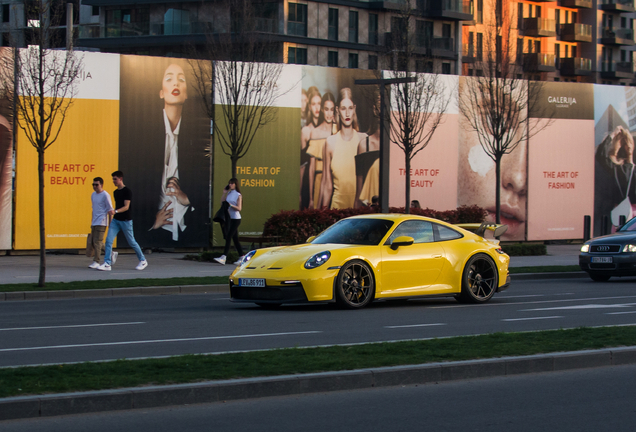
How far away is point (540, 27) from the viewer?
8462 cm

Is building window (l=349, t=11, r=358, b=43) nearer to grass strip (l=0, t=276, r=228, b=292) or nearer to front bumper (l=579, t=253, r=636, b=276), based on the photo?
front bumper (l=579, t=253, r=636, b=276)

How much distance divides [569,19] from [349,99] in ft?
224

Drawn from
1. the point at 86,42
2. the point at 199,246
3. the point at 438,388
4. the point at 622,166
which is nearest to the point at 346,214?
the point at 199,246

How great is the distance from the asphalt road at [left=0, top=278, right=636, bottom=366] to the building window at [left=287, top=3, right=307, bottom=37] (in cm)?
5269

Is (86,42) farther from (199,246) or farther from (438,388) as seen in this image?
(438,388)

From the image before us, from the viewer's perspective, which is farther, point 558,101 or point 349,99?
point 558,101

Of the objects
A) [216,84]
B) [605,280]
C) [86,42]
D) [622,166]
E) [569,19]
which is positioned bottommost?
[605,280]

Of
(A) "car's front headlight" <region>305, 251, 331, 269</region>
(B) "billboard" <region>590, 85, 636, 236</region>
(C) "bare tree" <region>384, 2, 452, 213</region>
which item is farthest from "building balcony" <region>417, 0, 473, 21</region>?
(A) "car's front headlight" <region>305, 251, 331, 269</region>

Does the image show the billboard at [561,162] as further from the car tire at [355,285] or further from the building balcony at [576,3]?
the building balcony at [576,3]

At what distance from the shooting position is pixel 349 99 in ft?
93.4

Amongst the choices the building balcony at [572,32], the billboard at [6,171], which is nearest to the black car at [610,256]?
the billboard at [6,171]

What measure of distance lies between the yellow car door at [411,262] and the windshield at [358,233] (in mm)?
182

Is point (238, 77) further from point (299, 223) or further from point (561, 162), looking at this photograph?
point (561, 162)

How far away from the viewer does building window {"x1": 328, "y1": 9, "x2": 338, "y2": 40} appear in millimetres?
68688
